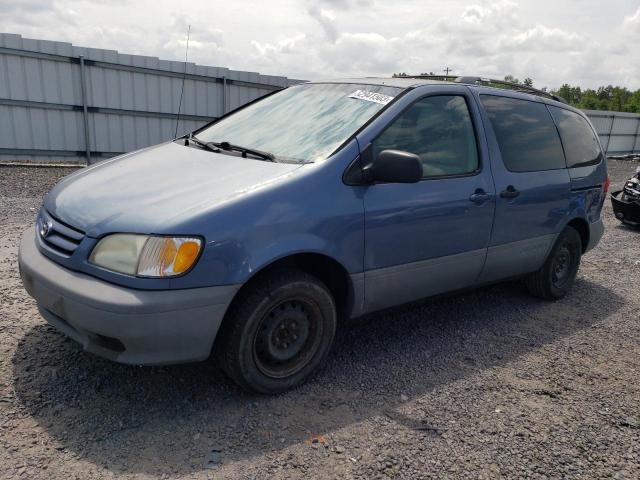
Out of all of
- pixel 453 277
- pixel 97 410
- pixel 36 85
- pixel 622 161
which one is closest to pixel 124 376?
pixel 97 410

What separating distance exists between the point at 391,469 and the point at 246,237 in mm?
1287

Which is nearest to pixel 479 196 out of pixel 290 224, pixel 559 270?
pixel 290 224

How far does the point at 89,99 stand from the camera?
11.4 meters

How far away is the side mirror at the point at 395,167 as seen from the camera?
3006mm

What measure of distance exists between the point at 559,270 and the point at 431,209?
216 cm

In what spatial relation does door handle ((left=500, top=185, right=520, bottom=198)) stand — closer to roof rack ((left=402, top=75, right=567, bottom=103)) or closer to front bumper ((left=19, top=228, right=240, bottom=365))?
roof rack ((left=402, top=75, right=567, bottom=103))

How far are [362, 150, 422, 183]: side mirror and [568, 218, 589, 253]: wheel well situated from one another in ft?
8.06

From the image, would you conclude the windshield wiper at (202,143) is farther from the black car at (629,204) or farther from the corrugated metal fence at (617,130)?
the corrugated metal fence at (617,130)

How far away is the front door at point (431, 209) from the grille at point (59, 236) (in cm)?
156

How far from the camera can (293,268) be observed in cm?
298

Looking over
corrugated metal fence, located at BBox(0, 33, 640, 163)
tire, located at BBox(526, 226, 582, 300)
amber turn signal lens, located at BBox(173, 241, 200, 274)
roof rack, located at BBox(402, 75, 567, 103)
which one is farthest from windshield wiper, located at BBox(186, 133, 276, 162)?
corrugated metal fence, located at BBox(0, 33, 640, 163)

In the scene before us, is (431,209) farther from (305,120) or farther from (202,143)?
(202,143)

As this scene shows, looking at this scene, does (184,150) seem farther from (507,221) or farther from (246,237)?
(507,221)

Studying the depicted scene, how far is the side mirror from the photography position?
9.86ft
